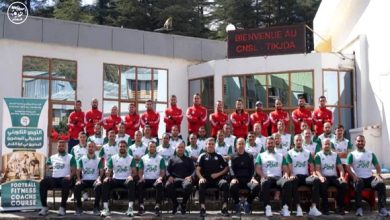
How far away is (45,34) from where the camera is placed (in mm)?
16688

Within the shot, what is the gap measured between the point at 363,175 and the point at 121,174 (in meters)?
4.92

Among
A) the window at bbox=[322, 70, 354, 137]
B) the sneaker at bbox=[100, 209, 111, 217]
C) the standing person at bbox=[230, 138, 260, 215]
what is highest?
the window at bbox=[322, 70, 354, 137]

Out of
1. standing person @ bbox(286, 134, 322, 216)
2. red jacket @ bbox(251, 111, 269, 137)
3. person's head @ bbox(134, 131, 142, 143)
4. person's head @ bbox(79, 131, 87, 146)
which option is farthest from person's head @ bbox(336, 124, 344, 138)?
person's head @ bbox(79, 131, 87, 146)

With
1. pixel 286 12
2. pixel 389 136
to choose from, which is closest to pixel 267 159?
pixel 389 136

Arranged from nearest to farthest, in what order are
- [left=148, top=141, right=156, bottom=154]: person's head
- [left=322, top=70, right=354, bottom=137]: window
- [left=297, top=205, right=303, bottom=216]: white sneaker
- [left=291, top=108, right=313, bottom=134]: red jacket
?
[left=297, top=205, right=303, bottom=216]: white sneaker → [left=148, top=141, right=156, bottom=154]: person's head → [left=291, top=108, right=313, bottom=134]: red jacket → [left=322, top=70, right=354, bottom=137]: window

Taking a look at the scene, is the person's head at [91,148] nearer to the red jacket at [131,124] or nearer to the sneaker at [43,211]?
the sneaker at [43,211]

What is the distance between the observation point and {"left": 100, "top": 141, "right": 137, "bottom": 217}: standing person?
33.9 ft

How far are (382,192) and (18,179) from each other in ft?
23.9

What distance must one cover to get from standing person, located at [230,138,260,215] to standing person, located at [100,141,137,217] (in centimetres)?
201

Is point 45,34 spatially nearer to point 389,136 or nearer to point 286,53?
point 286,53

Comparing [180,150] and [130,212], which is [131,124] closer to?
[180,150]

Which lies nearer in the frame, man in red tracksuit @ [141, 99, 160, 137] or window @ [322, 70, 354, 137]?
man in red tracksuit @ [141, 99, 160, 137]

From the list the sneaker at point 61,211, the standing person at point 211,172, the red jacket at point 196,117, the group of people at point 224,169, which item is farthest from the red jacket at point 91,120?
the standing person at point 211,172

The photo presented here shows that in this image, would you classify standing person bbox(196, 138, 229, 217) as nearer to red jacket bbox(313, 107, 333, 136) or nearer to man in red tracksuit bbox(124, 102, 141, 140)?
man in red tracksuit bbox(124, 102, 141, 140)
